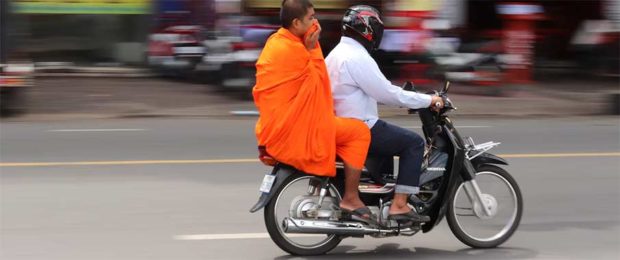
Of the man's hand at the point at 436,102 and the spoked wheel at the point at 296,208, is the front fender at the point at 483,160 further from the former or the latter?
the spoked wheel at the point at 296,208

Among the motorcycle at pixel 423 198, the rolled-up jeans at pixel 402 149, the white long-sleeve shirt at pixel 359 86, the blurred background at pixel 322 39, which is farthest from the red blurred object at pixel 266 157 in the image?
the blurred background at pixel 322 39

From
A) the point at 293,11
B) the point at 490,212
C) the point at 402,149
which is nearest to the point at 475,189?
the point at 490,212

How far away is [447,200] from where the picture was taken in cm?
555

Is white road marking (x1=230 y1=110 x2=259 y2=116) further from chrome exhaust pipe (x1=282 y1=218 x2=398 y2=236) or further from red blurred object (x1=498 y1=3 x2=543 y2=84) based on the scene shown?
chrome exhaust pipe (x1=282 y1=218 x2=398 y2=236)

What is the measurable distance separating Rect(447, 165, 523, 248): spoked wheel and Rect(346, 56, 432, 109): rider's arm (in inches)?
28.2

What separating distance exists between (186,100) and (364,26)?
9.28 meters

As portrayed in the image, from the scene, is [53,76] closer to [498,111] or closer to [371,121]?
[498,111]

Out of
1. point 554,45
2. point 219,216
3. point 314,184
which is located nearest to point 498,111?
point 554,45

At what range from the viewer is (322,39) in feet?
53.4

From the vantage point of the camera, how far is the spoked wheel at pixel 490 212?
5.69 metres

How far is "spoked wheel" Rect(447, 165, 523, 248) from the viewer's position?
18.7 ft

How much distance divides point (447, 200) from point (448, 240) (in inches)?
21.6

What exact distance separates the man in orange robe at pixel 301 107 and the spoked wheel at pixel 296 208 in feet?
0.51

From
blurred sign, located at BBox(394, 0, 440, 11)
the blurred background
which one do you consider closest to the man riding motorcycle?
the blurred background
